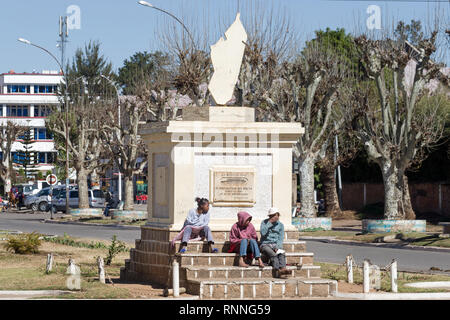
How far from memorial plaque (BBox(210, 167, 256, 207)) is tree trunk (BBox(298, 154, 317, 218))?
2240 cm

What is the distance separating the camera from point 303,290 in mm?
14273

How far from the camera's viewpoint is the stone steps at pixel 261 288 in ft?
45.5

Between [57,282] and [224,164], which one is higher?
[224,164]

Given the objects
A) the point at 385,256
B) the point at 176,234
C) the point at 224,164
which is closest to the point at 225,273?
the point at 176,234

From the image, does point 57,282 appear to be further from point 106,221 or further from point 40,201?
point 40,201

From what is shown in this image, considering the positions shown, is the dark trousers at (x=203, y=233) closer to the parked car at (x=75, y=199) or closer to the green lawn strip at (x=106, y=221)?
the green lawn strip at (x=106, y=221)

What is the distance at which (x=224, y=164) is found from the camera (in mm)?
16422

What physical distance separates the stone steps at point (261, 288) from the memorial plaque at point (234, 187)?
2326 millimetres

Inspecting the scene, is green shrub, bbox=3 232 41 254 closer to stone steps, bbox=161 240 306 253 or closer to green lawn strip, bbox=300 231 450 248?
stone steps, bbox=161 240 306 253

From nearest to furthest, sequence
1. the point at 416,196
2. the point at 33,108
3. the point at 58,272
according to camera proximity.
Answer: the point at 58,272, the point at 416,196, the point at 33,108

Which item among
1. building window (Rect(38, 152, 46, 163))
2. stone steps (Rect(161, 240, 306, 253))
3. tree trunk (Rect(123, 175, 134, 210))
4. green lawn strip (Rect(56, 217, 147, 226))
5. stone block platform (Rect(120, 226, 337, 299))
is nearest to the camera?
stone block platform (Rect(120, 226, 337, 299))

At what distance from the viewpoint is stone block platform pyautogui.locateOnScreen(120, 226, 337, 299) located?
14.0m

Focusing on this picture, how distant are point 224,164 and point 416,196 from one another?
33.9 metres

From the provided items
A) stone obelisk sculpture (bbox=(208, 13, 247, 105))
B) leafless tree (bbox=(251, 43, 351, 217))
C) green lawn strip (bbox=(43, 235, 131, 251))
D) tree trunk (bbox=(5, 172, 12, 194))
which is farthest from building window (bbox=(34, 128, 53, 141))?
stone obelisk sculpture (bbox=(208, 13, 247, 105))
